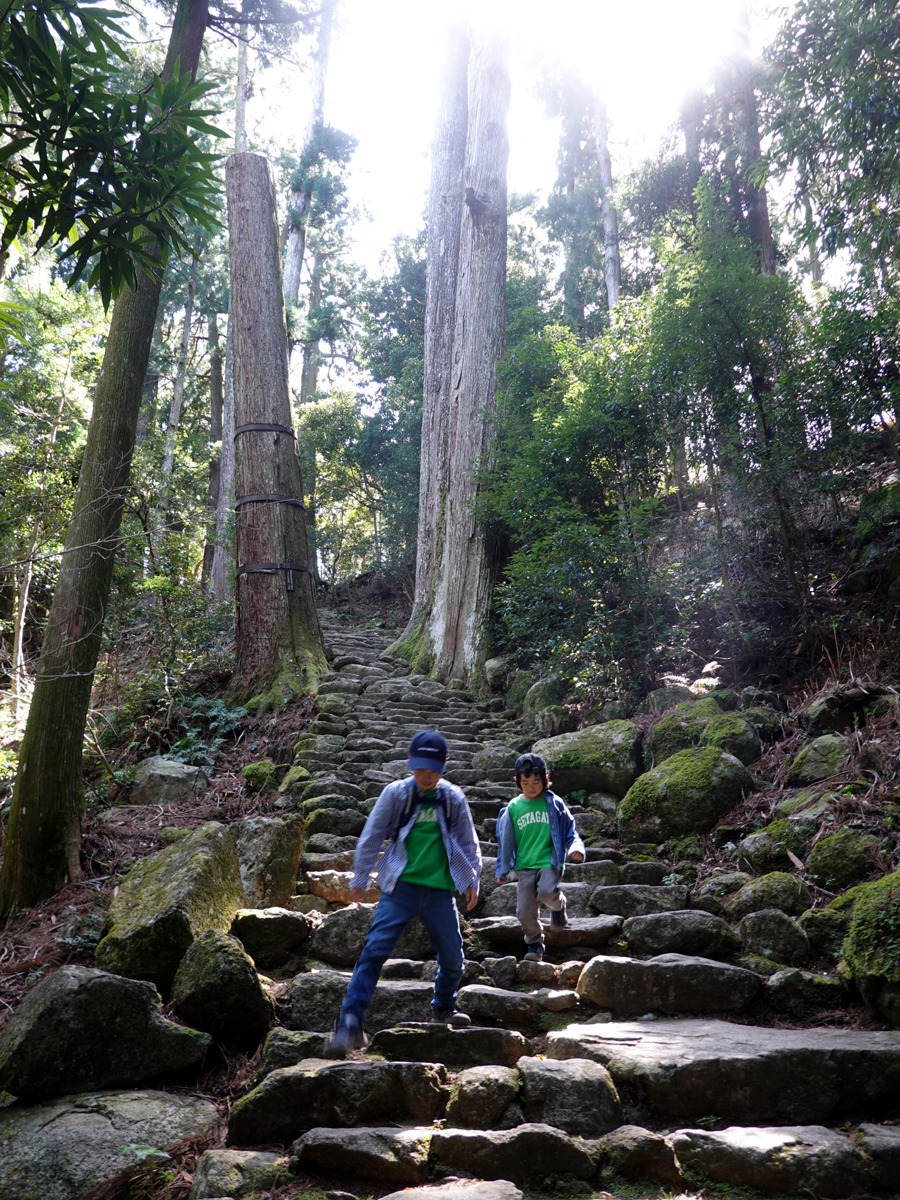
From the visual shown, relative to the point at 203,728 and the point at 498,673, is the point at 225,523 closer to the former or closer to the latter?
the point at 498,673

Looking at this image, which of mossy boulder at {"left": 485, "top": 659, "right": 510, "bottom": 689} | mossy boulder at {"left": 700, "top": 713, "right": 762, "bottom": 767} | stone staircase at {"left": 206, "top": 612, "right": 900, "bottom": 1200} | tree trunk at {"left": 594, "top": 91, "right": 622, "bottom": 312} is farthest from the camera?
tree trunk at {"left": 594, "top": 91, "right": 622, "bottom": 312}

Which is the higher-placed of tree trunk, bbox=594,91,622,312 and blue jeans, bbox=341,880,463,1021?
tree trunk, bbox=594,91,622,312

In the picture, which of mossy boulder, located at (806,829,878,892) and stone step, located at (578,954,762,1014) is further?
mossy boulder, located at (806,829,878,892)

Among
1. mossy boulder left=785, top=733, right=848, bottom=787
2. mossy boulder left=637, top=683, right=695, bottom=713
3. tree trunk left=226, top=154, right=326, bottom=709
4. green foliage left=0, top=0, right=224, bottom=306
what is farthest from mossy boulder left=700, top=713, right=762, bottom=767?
green foliage left=0, top=0, right=224, bottom=306

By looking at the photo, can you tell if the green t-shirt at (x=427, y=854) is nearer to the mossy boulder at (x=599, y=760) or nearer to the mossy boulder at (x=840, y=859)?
the mossy boulder at (x=840, y=859)

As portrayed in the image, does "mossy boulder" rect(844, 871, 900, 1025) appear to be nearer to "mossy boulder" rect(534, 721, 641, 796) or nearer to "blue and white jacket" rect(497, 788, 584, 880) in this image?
"blue and white jacket" rect(497, 788, 584, 880)

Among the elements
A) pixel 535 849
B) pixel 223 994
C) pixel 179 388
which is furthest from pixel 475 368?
pixel 179 388

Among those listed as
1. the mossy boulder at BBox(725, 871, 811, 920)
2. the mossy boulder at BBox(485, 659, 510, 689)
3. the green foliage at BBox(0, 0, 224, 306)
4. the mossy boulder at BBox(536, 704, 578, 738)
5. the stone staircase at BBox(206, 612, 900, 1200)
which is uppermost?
the green foliage at BBox(0, 0, 224, 306)

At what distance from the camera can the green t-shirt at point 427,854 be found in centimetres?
357

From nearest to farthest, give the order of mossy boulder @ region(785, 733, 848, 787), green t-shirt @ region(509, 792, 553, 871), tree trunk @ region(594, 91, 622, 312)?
green t-shirt @ region(509, 792, 553, 871) < mossy boulder @ region(785, 733, 848, 787) < tree trunk @ region(594, 91, 622, 312)

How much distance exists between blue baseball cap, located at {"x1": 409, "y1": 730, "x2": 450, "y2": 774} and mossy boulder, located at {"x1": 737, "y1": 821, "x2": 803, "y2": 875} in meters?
2.40

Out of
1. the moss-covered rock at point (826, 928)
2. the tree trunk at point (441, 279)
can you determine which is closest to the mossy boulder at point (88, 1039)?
the moss-covered rock at point (826, 928)

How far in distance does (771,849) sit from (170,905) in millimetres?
3534

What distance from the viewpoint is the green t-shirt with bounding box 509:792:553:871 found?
4.37 meters
